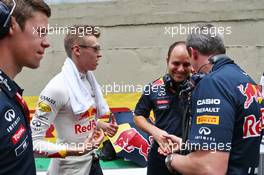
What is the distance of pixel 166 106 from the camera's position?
2891mm

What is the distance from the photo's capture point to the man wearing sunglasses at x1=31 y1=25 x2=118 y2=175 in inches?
89.4

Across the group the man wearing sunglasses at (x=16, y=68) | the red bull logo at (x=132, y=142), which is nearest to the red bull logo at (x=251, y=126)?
the man wearing sunglasses at (x=16, y=68)

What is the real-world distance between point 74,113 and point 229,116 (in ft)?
3.17

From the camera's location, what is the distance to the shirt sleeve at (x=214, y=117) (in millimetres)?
1800

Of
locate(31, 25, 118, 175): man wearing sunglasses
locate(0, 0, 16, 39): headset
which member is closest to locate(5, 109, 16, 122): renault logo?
locate(0, 0, 16, 39): headset

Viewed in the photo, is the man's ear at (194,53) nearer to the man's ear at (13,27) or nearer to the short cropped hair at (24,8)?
the short cropped hair at (24,8)

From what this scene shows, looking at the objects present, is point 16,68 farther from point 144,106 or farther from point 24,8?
point 144,106

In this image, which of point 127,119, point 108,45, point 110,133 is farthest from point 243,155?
point 108,45

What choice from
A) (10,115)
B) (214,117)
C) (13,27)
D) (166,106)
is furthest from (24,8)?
(166,106)

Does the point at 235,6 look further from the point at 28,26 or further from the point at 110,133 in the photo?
the point at 28,26

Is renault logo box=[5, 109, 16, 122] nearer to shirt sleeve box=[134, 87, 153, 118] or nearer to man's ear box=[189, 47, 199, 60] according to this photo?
man's ear box=[189, 47, 199, 60]

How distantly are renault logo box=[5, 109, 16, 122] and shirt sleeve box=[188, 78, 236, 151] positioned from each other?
896 mm

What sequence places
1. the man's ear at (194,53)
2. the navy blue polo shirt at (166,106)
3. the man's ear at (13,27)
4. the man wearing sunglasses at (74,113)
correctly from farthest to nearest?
the navy blue polo shirt at (166,106) < the man wearing sunglasses at (74,113) < the man's ear at (194,53) < the man's ear at (13,27)

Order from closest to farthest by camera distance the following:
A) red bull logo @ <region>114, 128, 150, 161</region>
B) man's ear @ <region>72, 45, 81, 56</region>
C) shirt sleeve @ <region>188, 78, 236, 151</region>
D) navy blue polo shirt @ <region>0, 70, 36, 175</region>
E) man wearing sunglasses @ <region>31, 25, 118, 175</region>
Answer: navy blue polo shirt @ <region>0, 70, 36, 175</region>, shirt sleeve @ <region>188, 78, 236, 151</region>, man wearing sunglasses @ <region>31, 25, 118, 175</region>, man's ear @ <region>72, 45, 81, 56</region>, red bull logo @ <region>114, 128, 150, 161</region>
